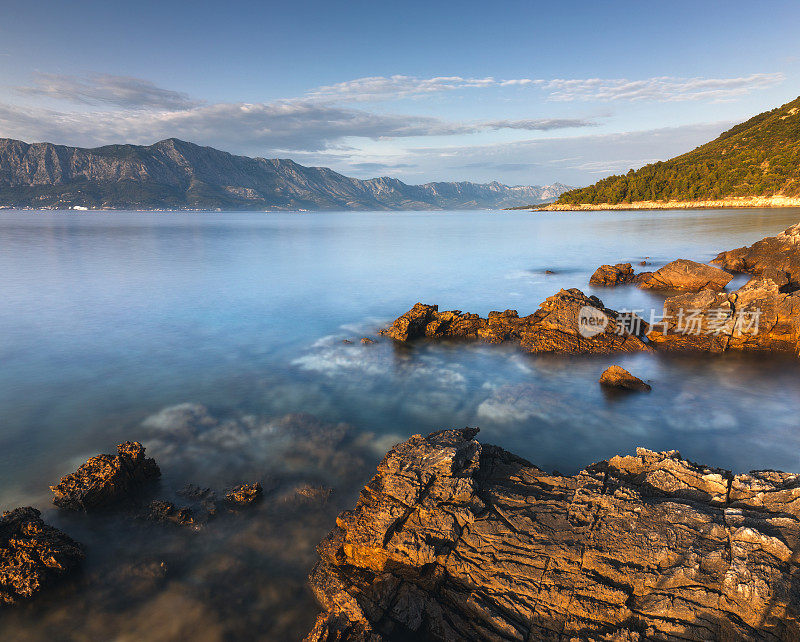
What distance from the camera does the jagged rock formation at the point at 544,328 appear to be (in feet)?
59.9

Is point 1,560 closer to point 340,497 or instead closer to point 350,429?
point 340,497

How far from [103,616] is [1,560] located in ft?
7.10

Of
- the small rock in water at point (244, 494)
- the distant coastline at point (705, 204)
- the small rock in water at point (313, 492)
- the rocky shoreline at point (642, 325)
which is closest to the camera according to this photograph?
the small rock in water at point (244, 494)

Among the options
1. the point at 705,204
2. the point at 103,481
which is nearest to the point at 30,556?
the point at 103,481

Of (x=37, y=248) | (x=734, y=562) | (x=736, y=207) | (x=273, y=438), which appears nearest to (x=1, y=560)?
(x=273, y=438)

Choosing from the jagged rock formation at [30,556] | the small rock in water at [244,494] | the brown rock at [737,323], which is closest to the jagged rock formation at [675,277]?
the brown rock at [737,323]

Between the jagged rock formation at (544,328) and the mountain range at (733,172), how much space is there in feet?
432

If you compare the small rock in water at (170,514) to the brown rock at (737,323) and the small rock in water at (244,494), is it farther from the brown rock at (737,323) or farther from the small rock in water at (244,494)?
the brown rock at (737,323)

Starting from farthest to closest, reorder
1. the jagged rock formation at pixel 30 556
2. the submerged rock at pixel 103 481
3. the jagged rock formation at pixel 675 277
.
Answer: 1. the jagged rock formation at pixel 675 277
2. the submerged rock at pixel 103 481
3. the jagged rock formation at pixel 30 556

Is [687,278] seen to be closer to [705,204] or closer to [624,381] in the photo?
[624,381]

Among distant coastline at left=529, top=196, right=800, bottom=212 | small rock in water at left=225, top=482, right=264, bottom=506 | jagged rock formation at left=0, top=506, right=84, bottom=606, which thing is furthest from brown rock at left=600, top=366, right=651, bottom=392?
distant coastline at left=529, top=196, right=800, bottom=212

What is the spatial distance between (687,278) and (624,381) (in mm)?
18793

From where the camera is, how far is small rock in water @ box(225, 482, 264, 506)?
8883 millimetres

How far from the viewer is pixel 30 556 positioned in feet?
22.6
